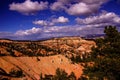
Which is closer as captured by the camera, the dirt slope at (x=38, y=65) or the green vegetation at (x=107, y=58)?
the green vegetation at (x=107, y=58)

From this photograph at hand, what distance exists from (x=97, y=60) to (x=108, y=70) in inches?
62.6

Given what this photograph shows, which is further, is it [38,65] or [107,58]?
[38,65]

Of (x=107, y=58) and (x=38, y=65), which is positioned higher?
(x=107, y=58)

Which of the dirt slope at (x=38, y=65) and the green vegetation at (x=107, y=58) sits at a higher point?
the green vegetation at (x=107, y=58)

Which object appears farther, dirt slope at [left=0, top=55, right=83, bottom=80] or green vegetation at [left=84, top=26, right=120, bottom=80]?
dirt slope at [left=0, top=55, right=83, bottom=80]

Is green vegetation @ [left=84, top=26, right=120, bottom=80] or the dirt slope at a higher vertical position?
green vegetation @ [left=84, top=26, right=120, bottom=80]

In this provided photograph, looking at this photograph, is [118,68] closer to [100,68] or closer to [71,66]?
[100,68]

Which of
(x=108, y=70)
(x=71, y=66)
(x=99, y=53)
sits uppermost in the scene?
(x=99, y=53)

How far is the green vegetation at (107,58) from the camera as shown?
2203cm

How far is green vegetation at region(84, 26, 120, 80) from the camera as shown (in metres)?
22.0

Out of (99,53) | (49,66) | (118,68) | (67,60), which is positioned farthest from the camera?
(67,60)

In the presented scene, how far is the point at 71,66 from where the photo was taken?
106 m

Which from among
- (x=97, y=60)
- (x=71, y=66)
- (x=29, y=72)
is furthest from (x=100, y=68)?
(x=71, y=66)

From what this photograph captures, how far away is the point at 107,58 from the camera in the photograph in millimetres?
22141
